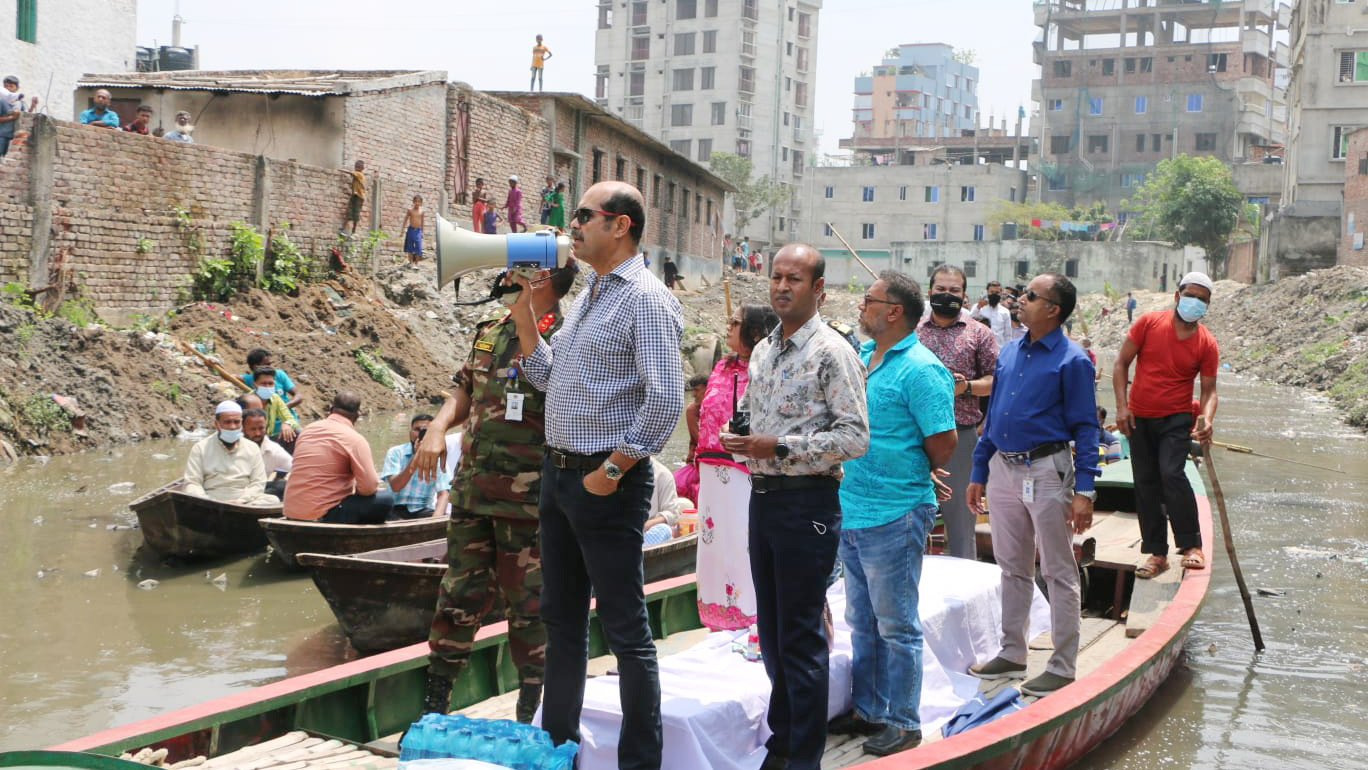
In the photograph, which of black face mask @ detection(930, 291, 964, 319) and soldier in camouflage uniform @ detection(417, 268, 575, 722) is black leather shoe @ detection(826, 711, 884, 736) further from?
black face mask @ detection(930, 291, 964, 319)

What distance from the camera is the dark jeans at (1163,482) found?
7.82 m

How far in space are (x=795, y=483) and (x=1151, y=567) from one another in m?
4.51

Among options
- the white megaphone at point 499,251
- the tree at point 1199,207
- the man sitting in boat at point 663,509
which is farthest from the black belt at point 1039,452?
the tree at point 1199,207

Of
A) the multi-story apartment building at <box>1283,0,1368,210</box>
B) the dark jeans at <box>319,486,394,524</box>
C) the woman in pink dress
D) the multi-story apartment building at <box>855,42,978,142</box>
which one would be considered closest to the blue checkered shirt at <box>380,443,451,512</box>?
the dark jeans at <box>319,486,394,524</box>

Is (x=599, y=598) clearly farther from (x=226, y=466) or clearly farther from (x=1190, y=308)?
(x=226, y=466)

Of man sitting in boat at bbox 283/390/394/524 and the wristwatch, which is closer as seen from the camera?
the wristwatch

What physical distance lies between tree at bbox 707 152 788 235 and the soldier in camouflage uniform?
6500 cm

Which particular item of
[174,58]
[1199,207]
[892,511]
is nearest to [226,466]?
[892,511]

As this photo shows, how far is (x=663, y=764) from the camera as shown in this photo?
14.9 ft

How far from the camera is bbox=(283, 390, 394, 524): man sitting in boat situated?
9.17 metres

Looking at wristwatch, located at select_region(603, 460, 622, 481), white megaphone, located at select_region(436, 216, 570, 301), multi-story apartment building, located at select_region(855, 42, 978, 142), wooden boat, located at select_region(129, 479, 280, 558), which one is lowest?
wooden boat, located at select_region(129, 479, 280, 558)

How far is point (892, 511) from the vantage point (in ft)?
15.7

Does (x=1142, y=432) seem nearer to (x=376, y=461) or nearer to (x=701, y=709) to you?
(x=701, y=709)

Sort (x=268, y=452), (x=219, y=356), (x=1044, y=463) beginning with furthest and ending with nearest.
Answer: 1. (x=219, y=356)
2. (x=268, y=452)
3. (x=1044, y=463)
